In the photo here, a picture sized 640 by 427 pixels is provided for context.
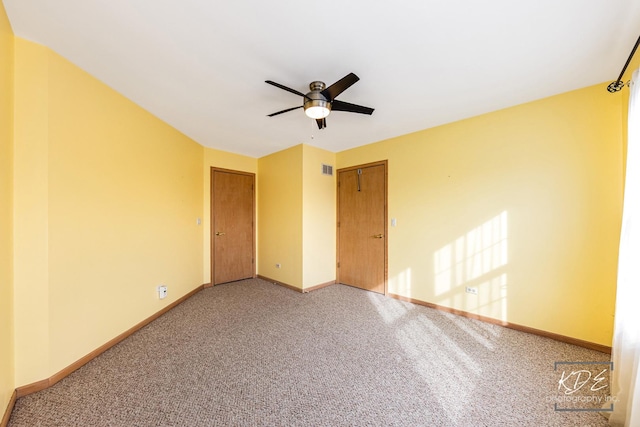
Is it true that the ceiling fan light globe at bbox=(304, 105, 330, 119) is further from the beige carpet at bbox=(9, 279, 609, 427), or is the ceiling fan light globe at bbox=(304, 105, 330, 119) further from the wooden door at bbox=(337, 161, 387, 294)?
the beige carpet at bbox=(9, 279, 609, 427)

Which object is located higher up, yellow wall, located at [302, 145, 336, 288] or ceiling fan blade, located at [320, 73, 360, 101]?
ceiling fan blade, located at [320, 73, 360, 101]

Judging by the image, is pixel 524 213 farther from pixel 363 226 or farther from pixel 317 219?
pixel 317 219

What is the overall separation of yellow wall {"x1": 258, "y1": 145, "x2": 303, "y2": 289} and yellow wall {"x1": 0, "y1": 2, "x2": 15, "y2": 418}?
2908 millimetres

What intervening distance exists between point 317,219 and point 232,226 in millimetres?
1658

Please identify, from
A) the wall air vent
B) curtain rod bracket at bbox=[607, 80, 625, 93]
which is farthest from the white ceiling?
the wall air vent

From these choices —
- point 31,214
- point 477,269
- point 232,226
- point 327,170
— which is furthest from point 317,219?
point 31,214

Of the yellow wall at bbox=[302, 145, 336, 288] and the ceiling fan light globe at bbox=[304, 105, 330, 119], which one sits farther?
the yellow wall at bbox=[302, 145, 336, 288]

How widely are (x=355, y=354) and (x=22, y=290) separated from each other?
2.59 m

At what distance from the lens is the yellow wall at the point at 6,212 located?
145 cm

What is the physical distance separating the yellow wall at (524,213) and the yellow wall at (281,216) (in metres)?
1.73

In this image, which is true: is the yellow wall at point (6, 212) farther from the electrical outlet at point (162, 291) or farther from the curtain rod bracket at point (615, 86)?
the curtain rod bracket at point (615, 86)

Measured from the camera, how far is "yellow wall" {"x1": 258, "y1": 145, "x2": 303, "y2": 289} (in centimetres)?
395

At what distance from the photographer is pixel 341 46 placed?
168cm

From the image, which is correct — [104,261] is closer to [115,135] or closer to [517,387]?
[115,135]
